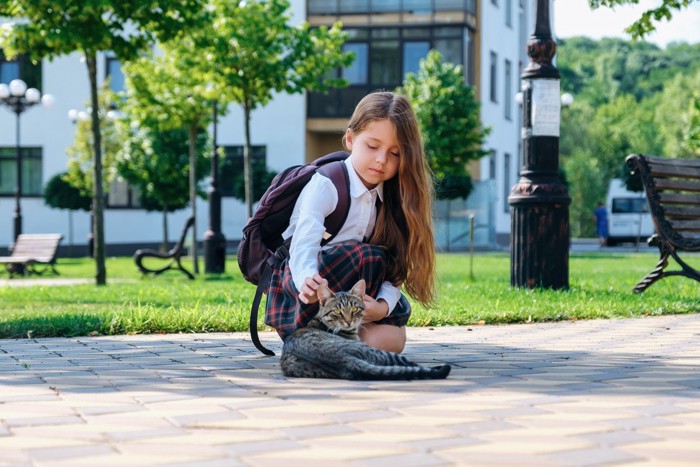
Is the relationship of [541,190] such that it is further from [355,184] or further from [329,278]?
[329,278]

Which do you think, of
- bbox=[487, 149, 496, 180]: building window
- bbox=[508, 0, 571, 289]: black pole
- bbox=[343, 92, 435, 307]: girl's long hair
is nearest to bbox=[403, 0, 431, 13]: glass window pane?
bbox=[487, 149, 496, 180]: building window

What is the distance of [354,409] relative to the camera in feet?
13.6

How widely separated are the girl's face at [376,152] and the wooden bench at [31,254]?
18.9m

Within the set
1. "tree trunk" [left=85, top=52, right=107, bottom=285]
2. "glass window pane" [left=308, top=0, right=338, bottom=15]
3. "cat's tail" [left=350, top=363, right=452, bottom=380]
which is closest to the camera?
"cat's tail" [left=350, top=363, right=452, bottom=380]

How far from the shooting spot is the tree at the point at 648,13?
12148 mm

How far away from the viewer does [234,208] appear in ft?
128

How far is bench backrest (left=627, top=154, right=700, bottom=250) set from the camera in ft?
33.4

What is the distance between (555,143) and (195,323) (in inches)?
165

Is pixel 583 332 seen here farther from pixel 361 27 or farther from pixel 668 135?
pixel 668 135

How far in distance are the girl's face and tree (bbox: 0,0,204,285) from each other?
8.52 m

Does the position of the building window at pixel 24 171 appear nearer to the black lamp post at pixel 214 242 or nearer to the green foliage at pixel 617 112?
the black lamp post at pixel 214 242

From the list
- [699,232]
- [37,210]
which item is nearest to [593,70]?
[37,210]

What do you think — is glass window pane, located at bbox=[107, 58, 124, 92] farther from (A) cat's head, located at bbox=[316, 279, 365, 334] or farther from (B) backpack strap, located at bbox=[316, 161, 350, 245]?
(A) cat's head, located at bbox=[316, 279, 365, 334]

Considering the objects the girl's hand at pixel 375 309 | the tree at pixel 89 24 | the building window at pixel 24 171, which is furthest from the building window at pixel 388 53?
the girl's hand at pixel 375 309
